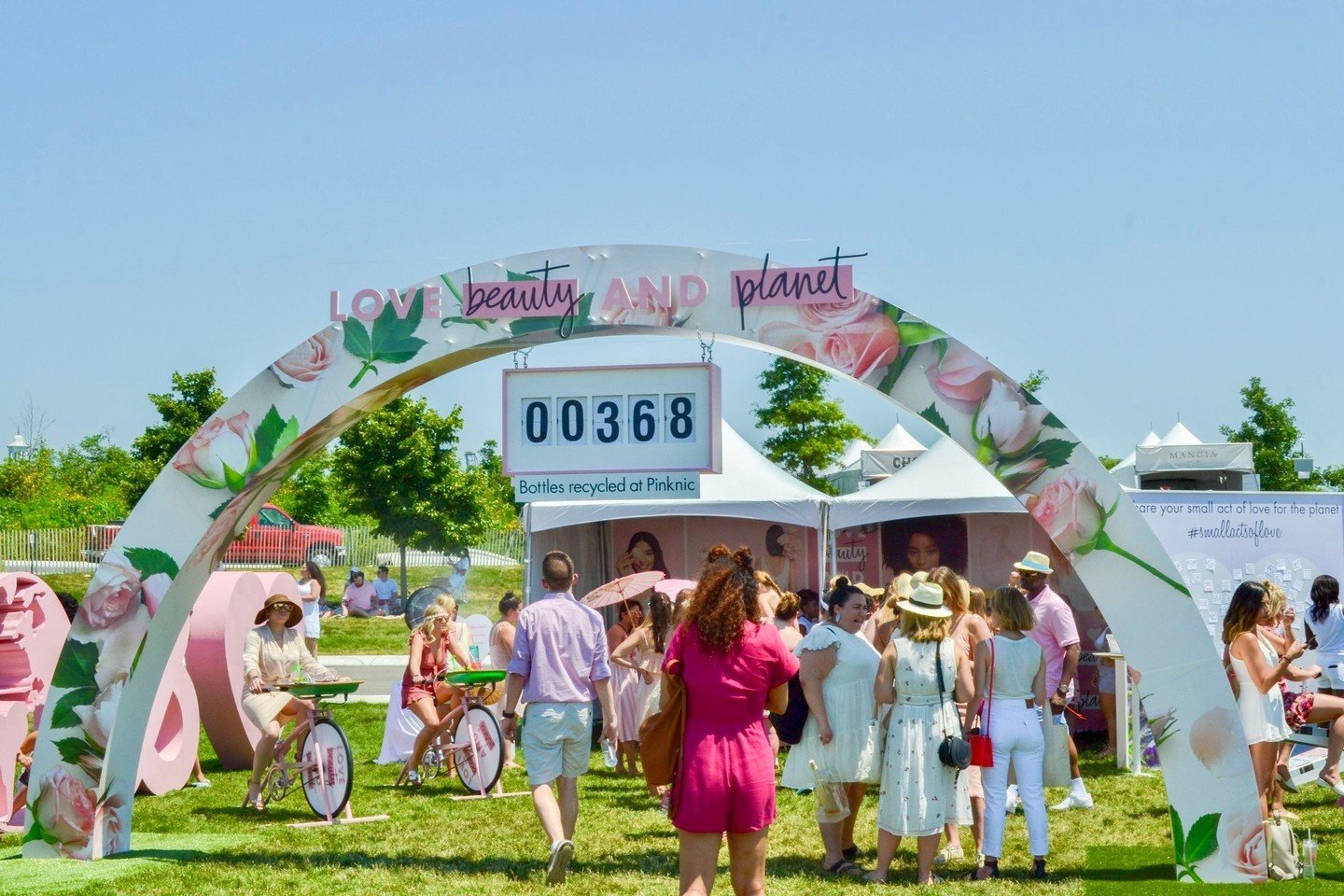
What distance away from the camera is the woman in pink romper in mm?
5285

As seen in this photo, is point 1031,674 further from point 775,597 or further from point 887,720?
point 775,597

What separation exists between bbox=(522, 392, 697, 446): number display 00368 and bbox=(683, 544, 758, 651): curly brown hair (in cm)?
262

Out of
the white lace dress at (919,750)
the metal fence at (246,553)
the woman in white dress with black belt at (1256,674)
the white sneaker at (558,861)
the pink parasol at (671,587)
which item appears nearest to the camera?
the white lace dress at (919,750)

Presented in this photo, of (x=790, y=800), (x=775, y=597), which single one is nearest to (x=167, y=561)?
(x=775, y=597)

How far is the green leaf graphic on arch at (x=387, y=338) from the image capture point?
26.1 ft

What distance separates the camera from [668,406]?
803 cm

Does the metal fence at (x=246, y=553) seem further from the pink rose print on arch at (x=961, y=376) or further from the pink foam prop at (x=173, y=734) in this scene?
the pink rose print on arch at (x=961, y=376)

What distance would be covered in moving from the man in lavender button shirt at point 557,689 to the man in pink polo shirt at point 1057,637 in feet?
Result: 11.3

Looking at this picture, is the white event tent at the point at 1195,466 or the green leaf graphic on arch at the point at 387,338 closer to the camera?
the green leaf graphic on arch at the point at 387,338

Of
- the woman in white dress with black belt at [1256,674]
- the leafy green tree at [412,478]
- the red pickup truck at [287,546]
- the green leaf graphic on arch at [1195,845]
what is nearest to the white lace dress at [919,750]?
the green leaf graphic on arch at [1195,845]

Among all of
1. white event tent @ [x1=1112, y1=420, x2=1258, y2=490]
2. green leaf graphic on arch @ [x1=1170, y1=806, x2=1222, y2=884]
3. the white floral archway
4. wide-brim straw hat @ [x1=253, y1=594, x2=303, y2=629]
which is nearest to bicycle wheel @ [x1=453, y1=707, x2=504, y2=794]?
wide-brim straw hat @ [x1=253, y1=594, x2=303, y2=629]

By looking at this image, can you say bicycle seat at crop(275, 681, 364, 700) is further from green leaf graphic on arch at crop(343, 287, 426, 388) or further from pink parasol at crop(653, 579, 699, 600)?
pink parasol at crop(653, 579, 699, 600)

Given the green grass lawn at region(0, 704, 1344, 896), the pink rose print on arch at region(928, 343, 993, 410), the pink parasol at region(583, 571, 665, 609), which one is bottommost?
the green grass lawn at region(0, 704, 1344, 896)

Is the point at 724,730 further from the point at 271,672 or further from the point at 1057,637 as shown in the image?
the point at 271,672
